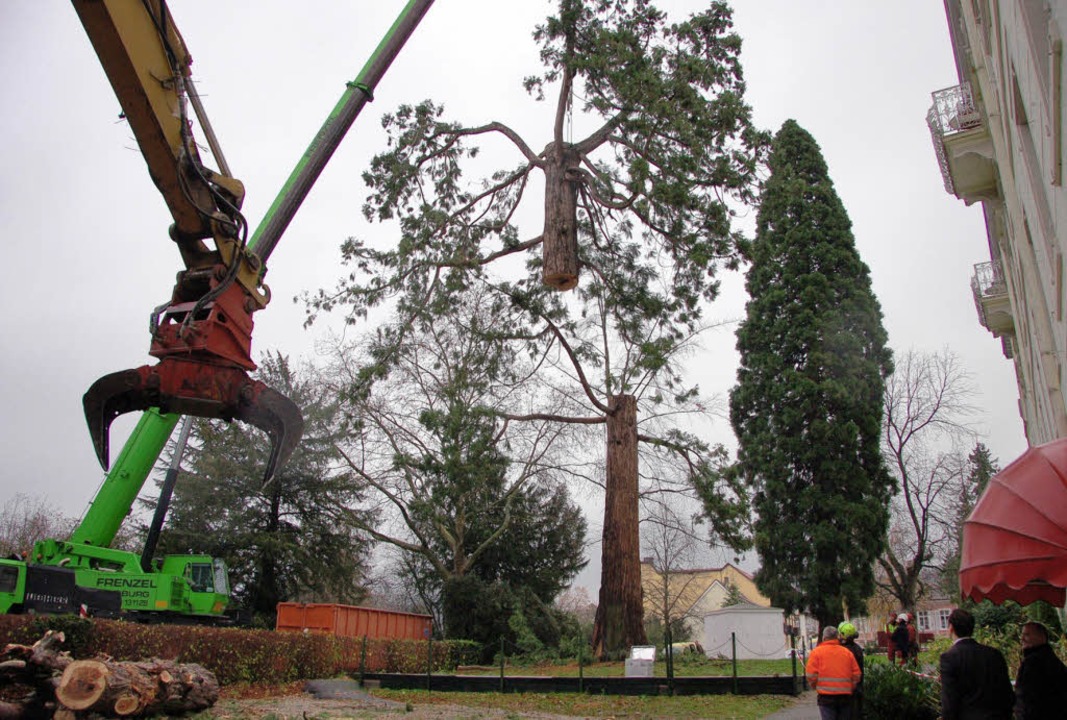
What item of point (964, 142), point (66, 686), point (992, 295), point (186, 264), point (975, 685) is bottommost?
point (66, 686)

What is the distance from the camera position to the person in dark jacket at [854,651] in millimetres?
8547

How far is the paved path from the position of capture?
11.8 meters

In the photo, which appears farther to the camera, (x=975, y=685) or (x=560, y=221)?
(x=560, y=221)

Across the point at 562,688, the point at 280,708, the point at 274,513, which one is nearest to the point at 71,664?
the point at 280,708

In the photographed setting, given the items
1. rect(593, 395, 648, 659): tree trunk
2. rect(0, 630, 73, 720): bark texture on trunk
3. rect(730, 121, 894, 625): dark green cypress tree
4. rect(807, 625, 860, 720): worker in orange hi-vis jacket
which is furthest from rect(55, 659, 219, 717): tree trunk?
rect(730, 121, 894, 625): dark green cypress tree

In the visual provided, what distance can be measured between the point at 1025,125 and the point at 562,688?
40.1 feet

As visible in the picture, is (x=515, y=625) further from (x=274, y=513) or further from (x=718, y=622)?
(x=274, y=513)

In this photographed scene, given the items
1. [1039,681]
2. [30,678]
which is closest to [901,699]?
[1039,681]

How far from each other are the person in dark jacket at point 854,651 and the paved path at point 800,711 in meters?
2.44

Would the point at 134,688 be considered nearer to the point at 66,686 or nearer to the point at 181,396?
the point at 66,686

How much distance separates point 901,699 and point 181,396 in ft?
28.7

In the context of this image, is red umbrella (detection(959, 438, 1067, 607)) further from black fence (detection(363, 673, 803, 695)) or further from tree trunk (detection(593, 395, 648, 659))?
tree trunk (detection(593, 395, 648, 659))

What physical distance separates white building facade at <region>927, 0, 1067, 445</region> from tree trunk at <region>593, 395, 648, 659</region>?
349 inches

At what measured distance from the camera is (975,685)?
5.74m
